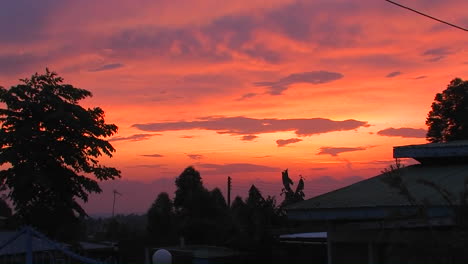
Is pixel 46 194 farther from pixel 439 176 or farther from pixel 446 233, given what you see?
pixel 446 233

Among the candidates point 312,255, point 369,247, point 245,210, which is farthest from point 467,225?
point 245,210

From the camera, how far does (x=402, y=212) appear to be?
10.3 meters

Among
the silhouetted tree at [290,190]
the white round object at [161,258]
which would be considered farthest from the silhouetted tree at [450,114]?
the white round object at [161,258]

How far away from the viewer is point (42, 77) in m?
19.1

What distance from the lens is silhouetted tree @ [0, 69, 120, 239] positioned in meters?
18.3

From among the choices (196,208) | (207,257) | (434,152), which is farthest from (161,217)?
(434,152)

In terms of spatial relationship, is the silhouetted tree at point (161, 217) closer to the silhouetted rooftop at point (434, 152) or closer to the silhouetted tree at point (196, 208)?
the silhouetted tree at point (196, 208)

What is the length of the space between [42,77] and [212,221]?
17464mm

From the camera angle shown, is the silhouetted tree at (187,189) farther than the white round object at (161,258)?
Yes

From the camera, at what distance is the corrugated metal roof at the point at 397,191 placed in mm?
11570

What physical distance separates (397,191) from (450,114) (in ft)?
82.4

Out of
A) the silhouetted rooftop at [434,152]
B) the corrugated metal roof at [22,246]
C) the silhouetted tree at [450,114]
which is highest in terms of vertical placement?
the silhouetted tree at [450,114]

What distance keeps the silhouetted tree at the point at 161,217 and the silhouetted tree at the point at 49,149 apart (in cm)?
1979

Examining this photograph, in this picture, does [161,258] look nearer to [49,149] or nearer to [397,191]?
[397,191]
